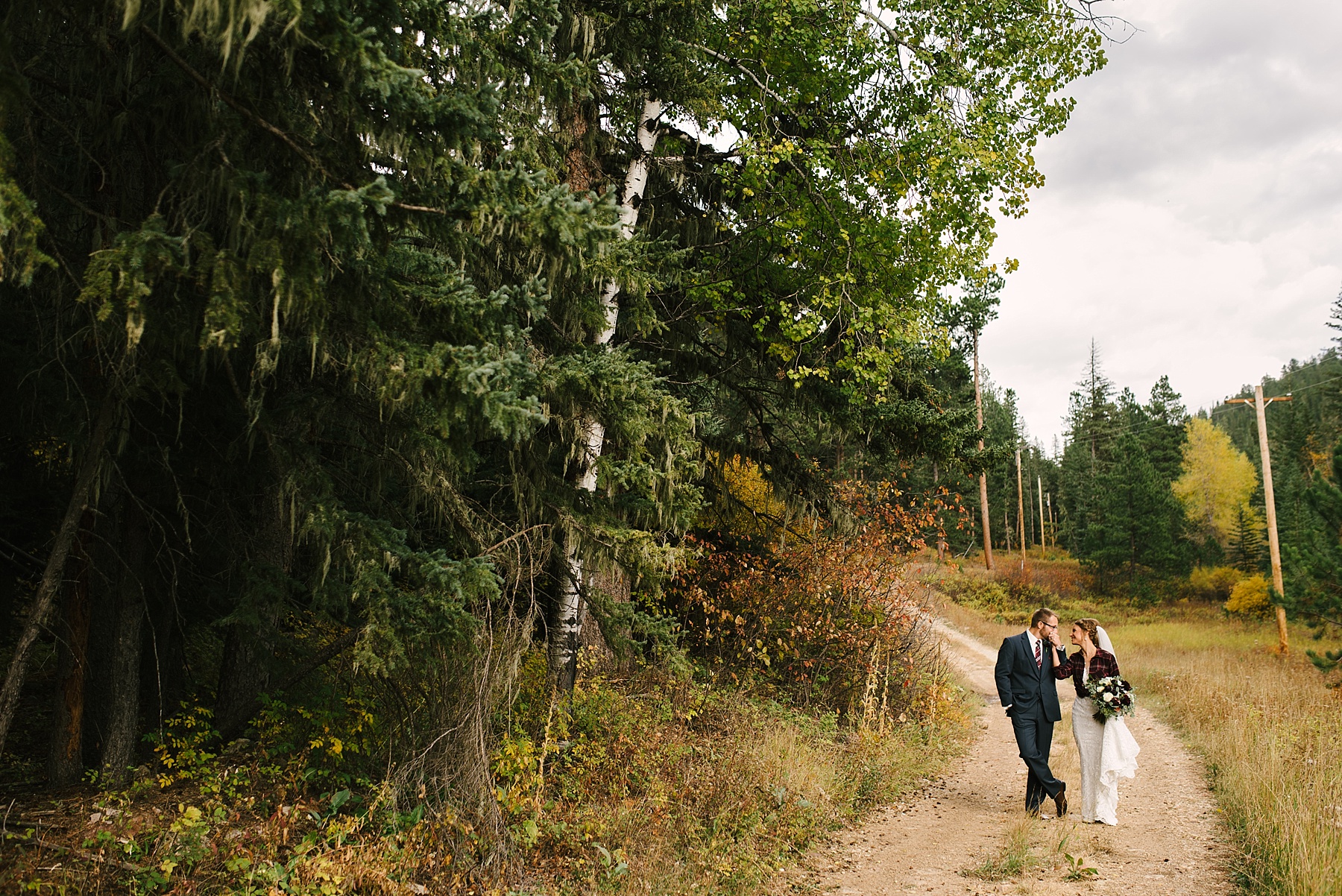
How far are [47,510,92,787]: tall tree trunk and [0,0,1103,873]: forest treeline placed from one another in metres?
0.04

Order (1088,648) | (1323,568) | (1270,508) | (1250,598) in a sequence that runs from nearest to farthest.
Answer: (1088,648) → (1323,568) → (1270,508) → (1250,598)

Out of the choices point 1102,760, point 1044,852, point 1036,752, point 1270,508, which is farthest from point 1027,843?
point 1270,508

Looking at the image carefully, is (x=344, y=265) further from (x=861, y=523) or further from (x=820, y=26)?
(x=861, y=523)

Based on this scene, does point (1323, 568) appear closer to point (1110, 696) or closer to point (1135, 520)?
point (1110, 696)

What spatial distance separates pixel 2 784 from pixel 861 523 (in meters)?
8.72

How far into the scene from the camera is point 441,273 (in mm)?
4359

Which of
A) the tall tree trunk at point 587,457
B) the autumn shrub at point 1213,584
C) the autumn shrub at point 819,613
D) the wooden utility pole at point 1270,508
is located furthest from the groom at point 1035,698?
the autumn shrub at point 1213,584

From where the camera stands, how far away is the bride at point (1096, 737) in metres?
6.50

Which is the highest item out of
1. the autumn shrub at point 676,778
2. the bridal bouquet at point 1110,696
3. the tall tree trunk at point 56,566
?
the tall tree trunk at point 56,566

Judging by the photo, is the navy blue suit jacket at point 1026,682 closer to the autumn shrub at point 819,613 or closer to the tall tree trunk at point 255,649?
the autumn shrub at point 819,613

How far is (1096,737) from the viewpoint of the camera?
6.66 meters

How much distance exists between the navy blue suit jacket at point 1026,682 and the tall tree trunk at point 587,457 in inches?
147

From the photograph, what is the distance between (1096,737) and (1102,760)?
0.19m

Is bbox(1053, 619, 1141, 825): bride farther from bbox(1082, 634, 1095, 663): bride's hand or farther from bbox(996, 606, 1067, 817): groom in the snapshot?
bbox(996, 606, 1067, 817): groom
